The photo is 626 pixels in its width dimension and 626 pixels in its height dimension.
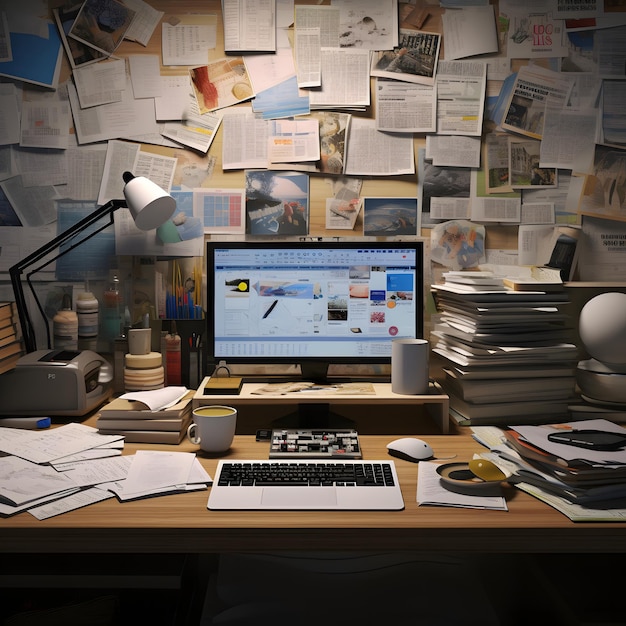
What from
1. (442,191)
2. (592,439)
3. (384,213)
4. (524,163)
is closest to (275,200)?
(384,213)

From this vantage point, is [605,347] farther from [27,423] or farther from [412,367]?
[27,423]

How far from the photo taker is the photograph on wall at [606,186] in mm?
1926

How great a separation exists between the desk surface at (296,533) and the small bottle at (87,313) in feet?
2.73

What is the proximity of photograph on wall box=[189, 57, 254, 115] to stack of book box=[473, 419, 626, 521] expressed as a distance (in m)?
1.19

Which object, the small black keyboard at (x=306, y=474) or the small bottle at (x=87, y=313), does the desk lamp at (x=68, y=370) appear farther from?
the small black keyboard at (x=306, y=474)

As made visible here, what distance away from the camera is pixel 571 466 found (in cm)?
120

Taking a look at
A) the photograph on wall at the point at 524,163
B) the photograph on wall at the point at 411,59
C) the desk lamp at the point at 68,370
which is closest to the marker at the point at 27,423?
the desk lamp at the point at 68,370

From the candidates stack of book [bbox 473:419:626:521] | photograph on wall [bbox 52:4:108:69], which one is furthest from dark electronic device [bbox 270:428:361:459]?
photograph on wall [bbox 52:4:108:69]

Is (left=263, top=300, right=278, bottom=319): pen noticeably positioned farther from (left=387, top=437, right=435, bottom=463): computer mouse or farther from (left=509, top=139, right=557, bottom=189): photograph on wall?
(left=509, top=139, right=557, bottom=189): photograph on wall

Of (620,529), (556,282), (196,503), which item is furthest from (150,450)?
(556,282)

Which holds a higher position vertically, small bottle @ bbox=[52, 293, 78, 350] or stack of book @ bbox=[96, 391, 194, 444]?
small bottle @ bbox=[52, 293, 78, 350]

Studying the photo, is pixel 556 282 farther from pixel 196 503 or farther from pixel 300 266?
pixel 196 503

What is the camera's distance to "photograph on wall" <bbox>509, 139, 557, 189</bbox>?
6.33ft

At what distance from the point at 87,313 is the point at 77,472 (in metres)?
0.67
